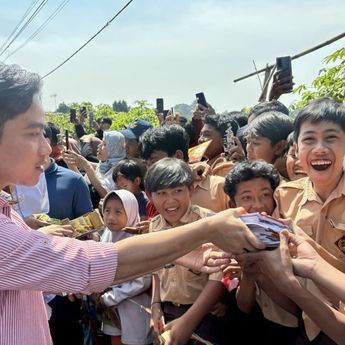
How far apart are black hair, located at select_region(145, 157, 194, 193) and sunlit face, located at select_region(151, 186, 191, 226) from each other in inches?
1.2

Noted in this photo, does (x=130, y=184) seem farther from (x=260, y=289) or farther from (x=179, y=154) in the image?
(x=260, y=289)

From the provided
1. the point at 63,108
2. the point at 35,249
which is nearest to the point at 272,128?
the point at 35,249

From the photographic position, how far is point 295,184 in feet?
7.24

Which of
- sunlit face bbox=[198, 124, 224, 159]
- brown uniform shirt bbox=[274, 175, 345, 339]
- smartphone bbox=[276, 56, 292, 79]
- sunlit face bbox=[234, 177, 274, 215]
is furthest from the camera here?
smartphone bbox=[276, 56, 292, 79]

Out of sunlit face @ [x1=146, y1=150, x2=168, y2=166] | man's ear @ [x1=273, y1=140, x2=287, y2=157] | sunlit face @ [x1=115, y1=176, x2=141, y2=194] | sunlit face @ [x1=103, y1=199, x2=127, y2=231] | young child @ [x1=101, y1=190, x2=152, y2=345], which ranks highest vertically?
man's ear @ [x1=273, y1=140, x2=287, y2=157]

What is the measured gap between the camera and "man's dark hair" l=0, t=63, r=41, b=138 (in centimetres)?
146

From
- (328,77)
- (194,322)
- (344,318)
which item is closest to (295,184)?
(344,318)

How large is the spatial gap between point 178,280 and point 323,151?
1099 mm

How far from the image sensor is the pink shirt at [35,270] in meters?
1.37

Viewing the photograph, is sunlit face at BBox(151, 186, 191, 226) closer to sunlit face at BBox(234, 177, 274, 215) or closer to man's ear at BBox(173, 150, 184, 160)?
sunlit face at BBox(234, 177, 274, 215)

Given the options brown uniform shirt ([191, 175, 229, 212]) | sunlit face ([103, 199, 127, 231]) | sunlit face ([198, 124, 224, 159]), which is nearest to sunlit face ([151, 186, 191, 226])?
brown uniform shirt ([191, 175, 229, 212])

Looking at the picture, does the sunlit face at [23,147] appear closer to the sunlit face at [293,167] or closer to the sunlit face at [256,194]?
the sunlit face at [256,194]

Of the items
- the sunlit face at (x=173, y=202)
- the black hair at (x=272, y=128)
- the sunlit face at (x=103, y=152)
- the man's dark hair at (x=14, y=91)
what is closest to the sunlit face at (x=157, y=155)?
the black hair at (x=272, y=128)

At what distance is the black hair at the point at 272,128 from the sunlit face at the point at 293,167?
0.29m
